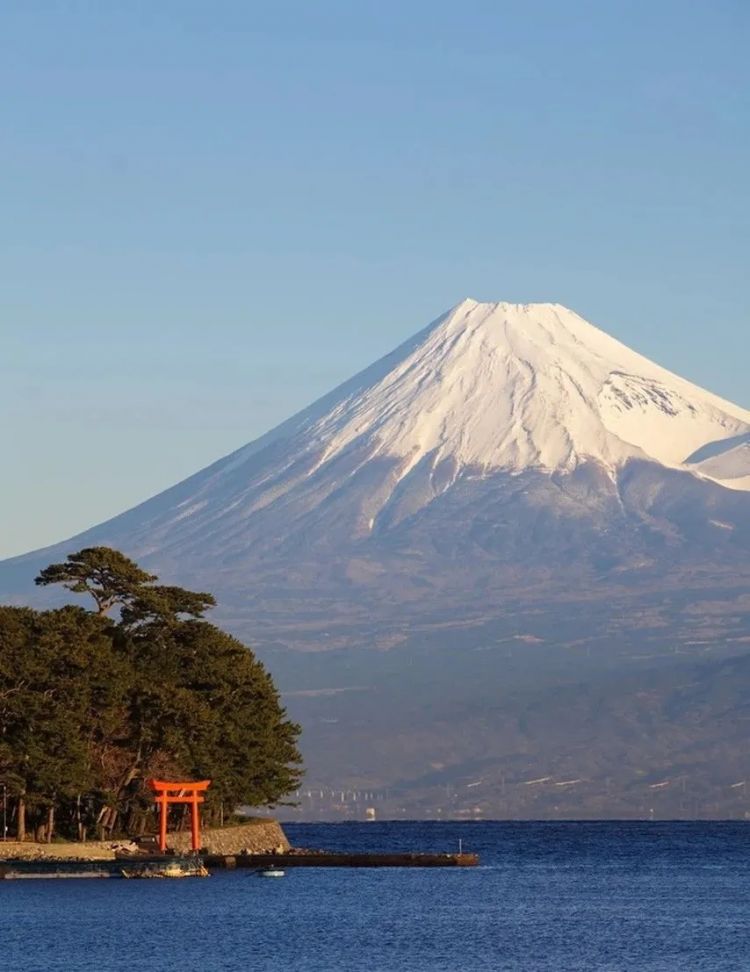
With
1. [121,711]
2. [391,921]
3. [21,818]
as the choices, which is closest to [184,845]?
[121,711]

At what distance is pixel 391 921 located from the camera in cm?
7856

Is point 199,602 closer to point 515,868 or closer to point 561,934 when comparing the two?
point 515,868

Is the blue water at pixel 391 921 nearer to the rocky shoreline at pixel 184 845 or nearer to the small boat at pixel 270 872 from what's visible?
the small boat at pixel 270 872

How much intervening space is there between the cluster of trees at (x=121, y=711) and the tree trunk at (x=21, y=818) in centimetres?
14

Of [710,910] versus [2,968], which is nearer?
[2,968]

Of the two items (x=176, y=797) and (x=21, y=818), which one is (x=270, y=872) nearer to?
(x=176, y=797)

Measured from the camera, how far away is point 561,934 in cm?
7450

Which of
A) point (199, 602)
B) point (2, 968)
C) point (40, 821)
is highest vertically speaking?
point (199, 602)

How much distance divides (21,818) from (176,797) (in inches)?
250

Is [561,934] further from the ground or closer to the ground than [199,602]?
closer to the ground

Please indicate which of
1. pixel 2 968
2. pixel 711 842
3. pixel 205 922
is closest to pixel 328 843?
pixel 711 842

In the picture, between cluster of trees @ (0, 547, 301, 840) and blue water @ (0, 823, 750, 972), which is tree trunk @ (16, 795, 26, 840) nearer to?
cluster of trees @ (0, 547, 301, 840)

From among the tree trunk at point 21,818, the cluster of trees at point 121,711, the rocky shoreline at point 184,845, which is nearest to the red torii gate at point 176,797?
the rocky shoreline at point 184,845

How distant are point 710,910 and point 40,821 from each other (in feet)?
95.9
